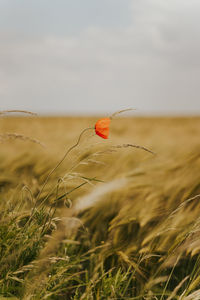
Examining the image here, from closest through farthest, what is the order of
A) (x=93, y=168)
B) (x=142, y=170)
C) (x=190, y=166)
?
1. (x=142, y=170)
2. (x=190, y=166)
3. (x=93, y=168)

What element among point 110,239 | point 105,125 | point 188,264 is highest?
point 105,125

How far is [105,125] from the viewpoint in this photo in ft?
2.43

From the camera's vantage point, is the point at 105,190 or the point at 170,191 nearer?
the point at 105,190

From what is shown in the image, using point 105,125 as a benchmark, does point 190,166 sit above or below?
below

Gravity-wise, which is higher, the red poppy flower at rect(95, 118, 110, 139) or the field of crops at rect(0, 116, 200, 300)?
the red poppy flower at rect(95, 118, 110, 139)

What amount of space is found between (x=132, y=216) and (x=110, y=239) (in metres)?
0.08

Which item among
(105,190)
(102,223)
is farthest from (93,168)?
(105,190)

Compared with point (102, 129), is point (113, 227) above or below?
below

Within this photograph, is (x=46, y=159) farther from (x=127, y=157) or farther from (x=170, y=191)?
(x=170, y=191)

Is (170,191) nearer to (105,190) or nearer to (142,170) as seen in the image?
(142,170)

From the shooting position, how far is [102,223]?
1040 mm

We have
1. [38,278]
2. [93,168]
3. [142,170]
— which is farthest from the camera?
[93,168]

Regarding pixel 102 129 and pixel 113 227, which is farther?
pixel 113 227

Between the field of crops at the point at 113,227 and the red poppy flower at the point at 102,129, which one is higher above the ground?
the red poppy flower at the point at 102,129
